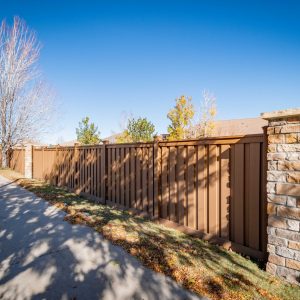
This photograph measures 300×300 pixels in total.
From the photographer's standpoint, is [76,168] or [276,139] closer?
[276,139]

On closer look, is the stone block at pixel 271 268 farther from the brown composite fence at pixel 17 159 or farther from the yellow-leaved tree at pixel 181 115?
the yellow-leaved tree at pixel 181 115

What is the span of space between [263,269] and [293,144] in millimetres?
1630

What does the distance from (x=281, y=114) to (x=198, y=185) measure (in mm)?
1784

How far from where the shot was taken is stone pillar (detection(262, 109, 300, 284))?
2740 millimetres

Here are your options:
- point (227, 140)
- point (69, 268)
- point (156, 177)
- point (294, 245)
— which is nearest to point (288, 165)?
point (294, 245)

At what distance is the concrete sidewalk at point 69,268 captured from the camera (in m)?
2.49

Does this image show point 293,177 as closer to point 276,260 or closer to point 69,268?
point 276,260

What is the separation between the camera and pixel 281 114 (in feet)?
9.40

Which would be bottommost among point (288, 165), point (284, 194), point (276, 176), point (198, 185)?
point (198, 185)

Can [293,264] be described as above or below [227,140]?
below

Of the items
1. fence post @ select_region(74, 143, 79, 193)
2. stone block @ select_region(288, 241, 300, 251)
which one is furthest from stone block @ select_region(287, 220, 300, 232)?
fence post @ select_region(74, 143, 79, 193)

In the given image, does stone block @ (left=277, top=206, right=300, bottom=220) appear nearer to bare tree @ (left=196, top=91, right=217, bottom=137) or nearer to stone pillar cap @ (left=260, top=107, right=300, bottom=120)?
stone pillar cap @ (left=260, top=107, right=300, bottom=120)

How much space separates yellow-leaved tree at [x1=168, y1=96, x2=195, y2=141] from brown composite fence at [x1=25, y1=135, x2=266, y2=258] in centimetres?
1397

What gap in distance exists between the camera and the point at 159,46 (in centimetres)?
1505
